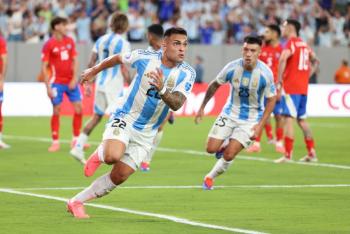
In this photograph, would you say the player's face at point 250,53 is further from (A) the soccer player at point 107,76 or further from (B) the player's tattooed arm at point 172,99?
(B) the player's tattooed arm at point 172,99

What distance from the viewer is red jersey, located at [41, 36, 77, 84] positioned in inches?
821

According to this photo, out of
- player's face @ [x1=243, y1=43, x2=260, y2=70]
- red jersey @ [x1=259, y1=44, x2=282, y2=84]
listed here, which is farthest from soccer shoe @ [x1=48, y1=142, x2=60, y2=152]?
player's face @ [x1=243, y1=43, x2=260, y2=70]

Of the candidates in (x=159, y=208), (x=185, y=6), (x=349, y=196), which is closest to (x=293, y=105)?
(x=349, y=196)

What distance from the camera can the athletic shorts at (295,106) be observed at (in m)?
19.5

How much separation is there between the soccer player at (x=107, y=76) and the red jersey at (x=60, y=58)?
1435 millimetres

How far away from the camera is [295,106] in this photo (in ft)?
64.5

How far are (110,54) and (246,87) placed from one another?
4.15m

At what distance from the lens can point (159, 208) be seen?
12.5 meters

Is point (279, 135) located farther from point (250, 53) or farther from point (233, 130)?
point (250, 53)

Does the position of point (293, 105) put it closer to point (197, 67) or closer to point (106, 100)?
point (106, 100)

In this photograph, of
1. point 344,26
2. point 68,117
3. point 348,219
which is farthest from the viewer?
point 344,26

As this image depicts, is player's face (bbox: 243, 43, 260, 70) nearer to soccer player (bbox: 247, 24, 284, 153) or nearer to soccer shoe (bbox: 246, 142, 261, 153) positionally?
soccer shoe (bbox: 246, 142, 261, 153)

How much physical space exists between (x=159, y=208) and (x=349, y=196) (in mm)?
2804

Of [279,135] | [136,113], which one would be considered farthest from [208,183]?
[279,135]
